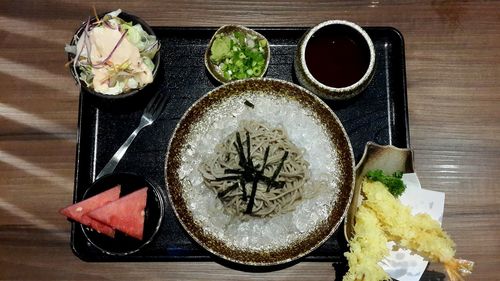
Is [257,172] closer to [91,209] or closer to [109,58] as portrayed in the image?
[91,209]

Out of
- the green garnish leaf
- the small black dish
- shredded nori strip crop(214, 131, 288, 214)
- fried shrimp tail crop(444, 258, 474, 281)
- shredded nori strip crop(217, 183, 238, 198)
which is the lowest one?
the small black dish

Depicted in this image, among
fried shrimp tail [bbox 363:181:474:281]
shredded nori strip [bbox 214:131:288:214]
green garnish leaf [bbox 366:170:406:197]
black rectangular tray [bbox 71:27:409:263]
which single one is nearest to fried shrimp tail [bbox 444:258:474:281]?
fried shrimp tail [bbox 363:181:474:281]

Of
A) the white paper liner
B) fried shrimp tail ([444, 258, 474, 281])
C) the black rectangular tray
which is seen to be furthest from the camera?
the black rectangular tray

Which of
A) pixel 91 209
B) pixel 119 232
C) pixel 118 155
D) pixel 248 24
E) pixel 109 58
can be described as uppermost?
pixel 248 24

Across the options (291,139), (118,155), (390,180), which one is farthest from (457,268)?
(118,155)

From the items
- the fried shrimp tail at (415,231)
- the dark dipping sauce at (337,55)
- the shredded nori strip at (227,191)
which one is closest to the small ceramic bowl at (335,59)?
the dark dipping sauce at (337,55)

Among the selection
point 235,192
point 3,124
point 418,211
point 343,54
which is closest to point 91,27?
point 3,124

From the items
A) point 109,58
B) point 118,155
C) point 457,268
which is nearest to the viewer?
point 457,268

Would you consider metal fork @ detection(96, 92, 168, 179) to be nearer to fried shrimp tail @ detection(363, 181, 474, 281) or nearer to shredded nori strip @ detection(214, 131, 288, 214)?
shredded nori strip @ detection(214, 131, 288, 214)
